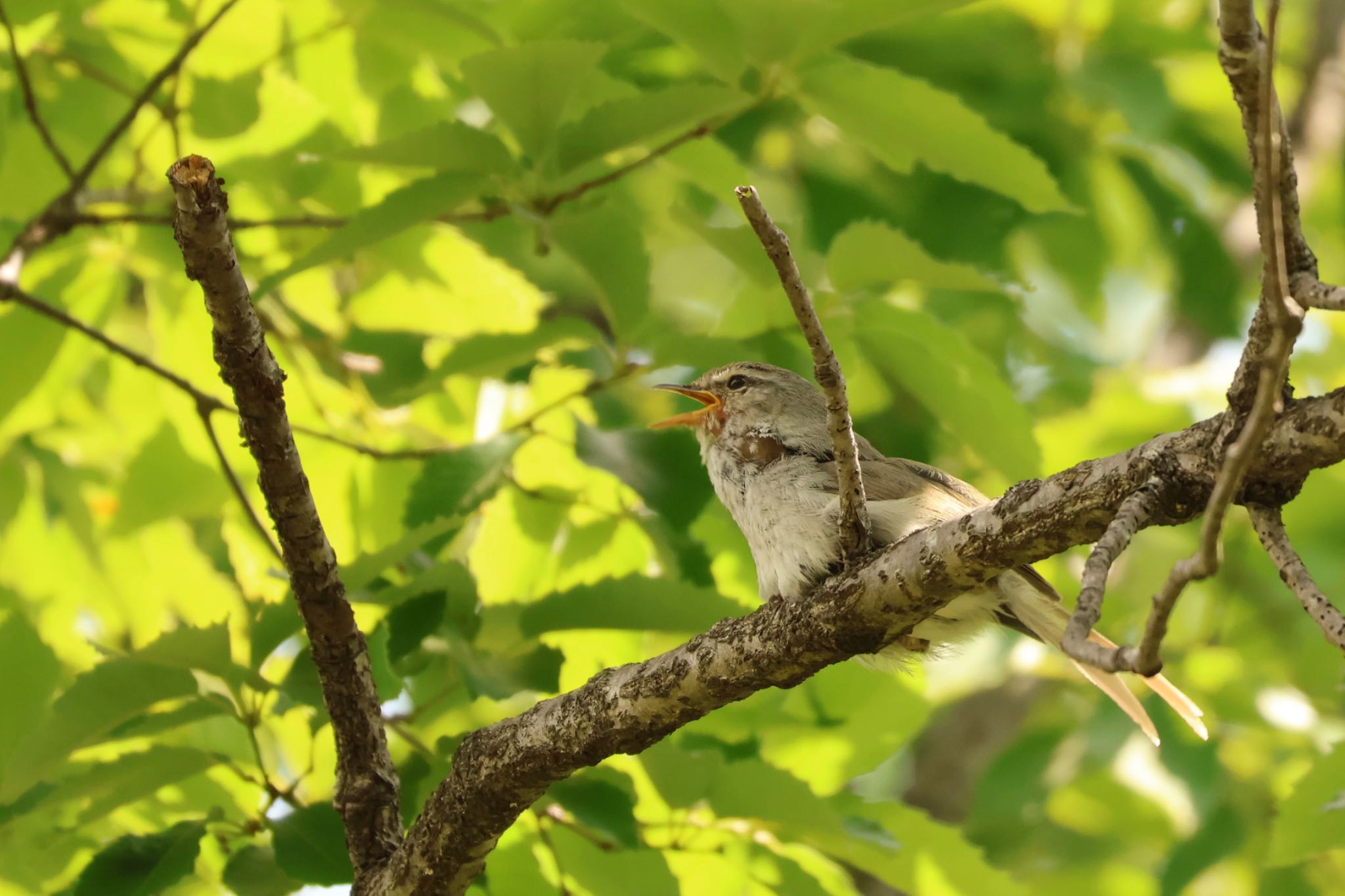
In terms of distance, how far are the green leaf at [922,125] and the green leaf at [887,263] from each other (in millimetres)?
208

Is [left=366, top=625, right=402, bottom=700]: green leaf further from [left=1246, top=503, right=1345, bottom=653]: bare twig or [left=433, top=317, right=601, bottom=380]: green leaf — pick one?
[left=1246, top=503, right=1345, bottom=653]: bare twig

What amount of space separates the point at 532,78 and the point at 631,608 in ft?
4.08

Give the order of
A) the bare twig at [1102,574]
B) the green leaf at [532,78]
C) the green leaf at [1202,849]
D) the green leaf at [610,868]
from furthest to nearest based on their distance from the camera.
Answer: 1. the green leaf at [1202,849]
2. the green leaf at [610,868]
3. the green leaf at [532,78]
4. the bare twig at [1102,574]

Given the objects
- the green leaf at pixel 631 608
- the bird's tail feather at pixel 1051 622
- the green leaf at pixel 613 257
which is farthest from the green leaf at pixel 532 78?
the bird's tail feather at pixel 1051 622

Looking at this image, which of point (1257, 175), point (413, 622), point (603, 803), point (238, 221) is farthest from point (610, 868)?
point (1257, 175)

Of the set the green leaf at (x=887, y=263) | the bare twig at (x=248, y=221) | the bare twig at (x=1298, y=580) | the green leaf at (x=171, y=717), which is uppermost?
the bare twig at (x=248, y=221)

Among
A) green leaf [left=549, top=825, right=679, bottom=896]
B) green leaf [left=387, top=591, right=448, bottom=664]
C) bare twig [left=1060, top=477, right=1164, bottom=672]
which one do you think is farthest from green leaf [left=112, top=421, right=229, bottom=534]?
bare twig [left=1060, top=477, right=1164, bottom=672]

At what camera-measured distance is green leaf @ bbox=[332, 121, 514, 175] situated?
2.82 m

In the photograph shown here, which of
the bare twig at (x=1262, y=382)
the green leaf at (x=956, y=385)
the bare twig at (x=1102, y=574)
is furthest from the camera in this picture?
the green leaf at (x=956, y=385)

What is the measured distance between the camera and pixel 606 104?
2848 millimetres

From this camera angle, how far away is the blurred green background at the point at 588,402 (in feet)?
9.48

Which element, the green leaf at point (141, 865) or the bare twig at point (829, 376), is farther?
the green leaf at point (141, 865)

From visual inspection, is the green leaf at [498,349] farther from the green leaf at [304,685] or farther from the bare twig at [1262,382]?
the bare twig at [1262,382]

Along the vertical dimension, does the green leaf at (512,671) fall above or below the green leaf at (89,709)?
above
